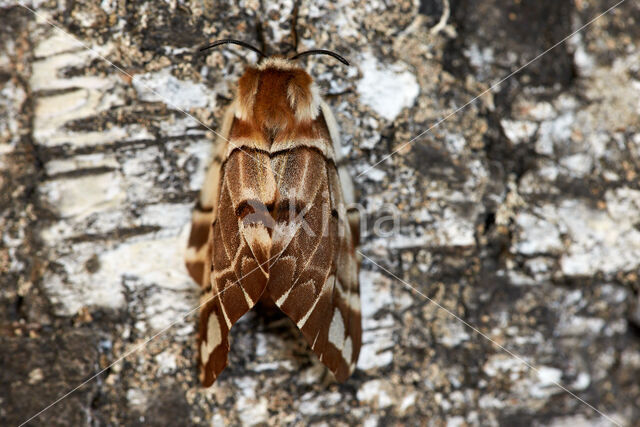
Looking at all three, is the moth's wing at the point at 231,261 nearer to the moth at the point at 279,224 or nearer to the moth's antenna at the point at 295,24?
the moth at the point at 279,224

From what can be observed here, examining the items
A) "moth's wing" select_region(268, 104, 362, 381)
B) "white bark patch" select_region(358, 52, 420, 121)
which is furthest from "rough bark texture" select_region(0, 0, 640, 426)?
"moth's wing" select_region(268, 104, 362, 381)

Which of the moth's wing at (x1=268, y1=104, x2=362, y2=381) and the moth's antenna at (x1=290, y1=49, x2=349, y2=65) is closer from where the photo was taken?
the moth's wing at (x1=268, y1=104, x2=362, y2=381)

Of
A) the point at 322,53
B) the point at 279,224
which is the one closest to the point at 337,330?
the point at 279,224

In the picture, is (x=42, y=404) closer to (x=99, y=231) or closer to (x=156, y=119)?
(x=99, y=231)

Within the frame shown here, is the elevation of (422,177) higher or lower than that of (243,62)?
lower

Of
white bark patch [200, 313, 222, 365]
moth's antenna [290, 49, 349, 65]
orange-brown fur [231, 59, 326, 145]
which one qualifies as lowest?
white bark patch [200, 313, 222, 365]

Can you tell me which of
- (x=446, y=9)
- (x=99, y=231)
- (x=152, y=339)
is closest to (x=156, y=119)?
(x=99, y=231)

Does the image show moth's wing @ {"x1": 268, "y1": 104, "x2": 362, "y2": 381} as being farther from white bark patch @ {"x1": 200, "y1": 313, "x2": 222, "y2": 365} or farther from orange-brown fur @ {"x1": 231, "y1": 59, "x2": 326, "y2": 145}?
white bark patch @ {"x1": 200, "y1": 313, "x2": 222, "y2": 365}
